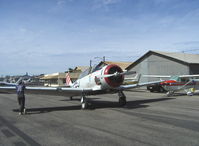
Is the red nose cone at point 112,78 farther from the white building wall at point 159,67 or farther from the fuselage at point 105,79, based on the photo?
the white building wall at point 159,67

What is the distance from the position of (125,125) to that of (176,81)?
14566 mm

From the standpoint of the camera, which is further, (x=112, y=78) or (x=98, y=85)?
(x=98, y=85)

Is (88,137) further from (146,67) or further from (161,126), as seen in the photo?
(146,67)

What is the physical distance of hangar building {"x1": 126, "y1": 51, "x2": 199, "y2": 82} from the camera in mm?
26737

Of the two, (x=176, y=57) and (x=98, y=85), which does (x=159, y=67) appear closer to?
(x=176, y=57)

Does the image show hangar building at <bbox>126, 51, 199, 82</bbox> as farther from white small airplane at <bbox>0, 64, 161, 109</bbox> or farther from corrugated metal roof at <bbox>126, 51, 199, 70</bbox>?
white small airplane at <bbox>0, 64, 161, 109</bbox>

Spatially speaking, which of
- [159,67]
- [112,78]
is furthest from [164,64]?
[112,78]

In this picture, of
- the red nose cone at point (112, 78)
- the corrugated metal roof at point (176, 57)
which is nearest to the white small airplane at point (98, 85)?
the red nose cone at point (112, 78)

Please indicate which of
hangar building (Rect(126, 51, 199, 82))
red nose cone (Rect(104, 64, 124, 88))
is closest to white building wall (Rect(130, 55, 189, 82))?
hangar building (Rect(126, 51, 199, 82))

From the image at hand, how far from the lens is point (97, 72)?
10.8 m

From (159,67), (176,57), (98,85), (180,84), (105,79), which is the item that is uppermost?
(176,57)

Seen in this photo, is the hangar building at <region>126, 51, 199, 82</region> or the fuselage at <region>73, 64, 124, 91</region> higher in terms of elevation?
the hangar building at <region>126, 51, 199, 82</region>

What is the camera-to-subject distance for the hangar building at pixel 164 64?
26737 millimetres

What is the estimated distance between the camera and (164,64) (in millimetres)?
29094
